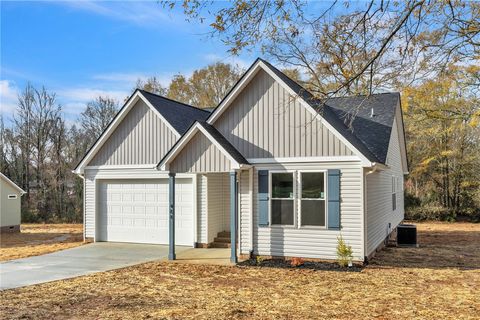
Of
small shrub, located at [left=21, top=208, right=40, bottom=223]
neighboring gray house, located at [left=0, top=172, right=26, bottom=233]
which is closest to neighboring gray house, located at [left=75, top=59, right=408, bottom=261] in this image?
neighboring gray house, located at [left=0, top=172, right=26, bottom=233]

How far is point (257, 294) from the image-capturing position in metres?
7.67

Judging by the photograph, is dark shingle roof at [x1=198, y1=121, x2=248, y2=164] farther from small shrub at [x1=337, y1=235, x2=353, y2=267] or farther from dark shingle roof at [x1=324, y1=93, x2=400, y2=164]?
small shrub at [x1=337, y1=235, x2=353, y2=267]

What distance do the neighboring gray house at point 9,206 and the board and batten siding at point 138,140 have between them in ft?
25.6

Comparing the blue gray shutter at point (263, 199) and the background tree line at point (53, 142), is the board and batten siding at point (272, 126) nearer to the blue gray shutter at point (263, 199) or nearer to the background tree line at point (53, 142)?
the blue gray shutter at point (263, 199)

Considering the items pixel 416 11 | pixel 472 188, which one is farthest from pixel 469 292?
pixel 472 188

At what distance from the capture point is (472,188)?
957 inches

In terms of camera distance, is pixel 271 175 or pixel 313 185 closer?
pixel 313 185

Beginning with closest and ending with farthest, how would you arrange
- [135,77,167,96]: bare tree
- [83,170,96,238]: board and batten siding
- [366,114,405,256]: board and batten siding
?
[366,114,405,256]: board and batten siding < [83,170,96,238]: board and batten siding < [135,77,167,96]: bare tree

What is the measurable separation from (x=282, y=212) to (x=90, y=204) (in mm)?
7705

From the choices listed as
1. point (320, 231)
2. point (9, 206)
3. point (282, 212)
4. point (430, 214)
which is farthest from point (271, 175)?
point (430, 214)

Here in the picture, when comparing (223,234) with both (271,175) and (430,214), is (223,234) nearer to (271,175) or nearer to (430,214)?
(271,175)

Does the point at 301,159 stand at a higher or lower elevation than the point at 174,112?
lower

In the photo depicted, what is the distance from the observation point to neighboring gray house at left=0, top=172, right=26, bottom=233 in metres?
19.1

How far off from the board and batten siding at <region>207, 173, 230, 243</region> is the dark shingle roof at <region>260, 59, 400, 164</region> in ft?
13.1
